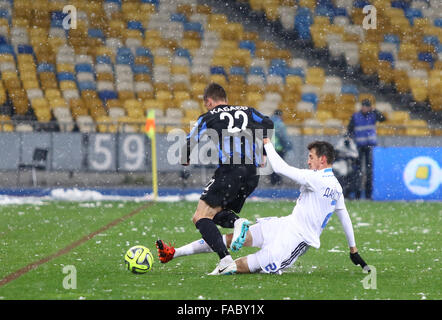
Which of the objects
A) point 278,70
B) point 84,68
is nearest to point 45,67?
point 84,68

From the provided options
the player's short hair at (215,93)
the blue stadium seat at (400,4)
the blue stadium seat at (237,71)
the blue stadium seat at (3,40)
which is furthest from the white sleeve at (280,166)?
the blue stadium seat at (400,4)

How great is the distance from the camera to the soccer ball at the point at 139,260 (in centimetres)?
794

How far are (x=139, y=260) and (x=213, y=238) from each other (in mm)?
734

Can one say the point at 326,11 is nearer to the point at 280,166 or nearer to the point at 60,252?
the point at 60,252

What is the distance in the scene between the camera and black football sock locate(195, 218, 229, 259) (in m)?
7.78

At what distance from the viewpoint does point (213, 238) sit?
779 cm

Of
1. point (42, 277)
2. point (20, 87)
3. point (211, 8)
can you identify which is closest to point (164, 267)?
point (42, 277)

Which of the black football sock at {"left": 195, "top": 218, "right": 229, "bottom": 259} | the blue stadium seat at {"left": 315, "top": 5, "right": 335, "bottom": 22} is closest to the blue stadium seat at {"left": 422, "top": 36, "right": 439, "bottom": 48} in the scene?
the blue stadium seat at {"left": 315, "top": 5, "right": 335, "bottom": 22}

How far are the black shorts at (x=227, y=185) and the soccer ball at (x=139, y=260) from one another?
2.46ft

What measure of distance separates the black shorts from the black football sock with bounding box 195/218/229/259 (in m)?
0.24

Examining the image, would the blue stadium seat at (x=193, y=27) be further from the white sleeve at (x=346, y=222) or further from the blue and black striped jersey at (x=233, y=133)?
the white sleeve at (x=346, y=222)
